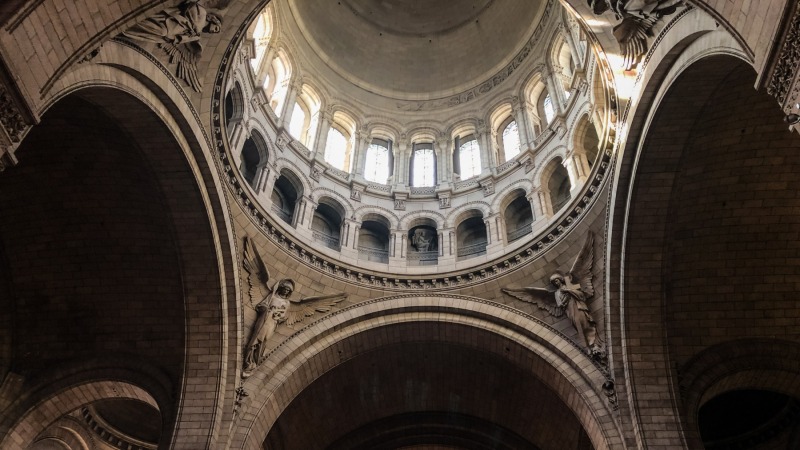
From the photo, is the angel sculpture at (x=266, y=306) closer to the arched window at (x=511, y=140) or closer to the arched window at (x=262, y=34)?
the arched window at (x=262, y=34)

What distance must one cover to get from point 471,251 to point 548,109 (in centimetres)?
556

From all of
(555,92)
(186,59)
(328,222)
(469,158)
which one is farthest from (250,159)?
(555,92)

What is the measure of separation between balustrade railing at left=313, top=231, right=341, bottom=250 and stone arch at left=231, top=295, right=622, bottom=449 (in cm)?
269

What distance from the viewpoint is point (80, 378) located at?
50.1 feet

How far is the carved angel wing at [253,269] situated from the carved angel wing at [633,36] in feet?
30.6

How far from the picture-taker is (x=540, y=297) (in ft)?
51.7

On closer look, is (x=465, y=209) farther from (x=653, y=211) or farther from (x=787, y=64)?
(x=787, y=64)

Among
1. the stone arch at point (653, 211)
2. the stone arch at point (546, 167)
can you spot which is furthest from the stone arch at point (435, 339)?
the stone arch at point (546, 167)

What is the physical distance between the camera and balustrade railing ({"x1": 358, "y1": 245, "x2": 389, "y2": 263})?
18.6 meters

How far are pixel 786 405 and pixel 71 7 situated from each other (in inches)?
684

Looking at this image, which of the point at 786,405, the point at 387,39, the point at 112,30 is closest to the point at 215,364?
the point at 112,30

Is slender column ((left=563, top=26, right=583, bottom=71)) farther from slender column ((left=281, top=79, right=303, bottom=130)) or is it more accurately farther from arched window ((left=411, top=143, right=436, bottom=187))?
slender column ((left=281, top=79, right=303, bottom=130))

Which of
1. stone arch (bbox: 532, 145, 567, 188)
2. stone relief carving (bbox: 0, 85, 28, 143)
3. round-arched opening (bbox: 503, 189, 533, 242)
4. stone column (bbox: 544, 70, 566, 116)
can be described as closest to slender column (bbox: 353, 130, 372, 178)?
round-arched opening (bbox: 503, 189, 533, 242)

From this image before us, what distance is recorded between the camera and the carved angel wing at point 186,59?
443 inches
